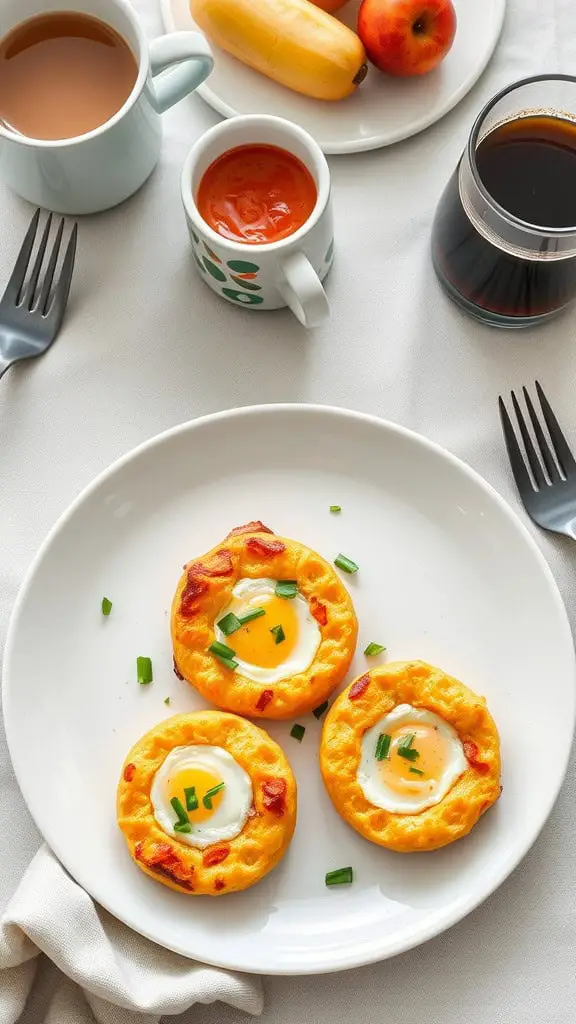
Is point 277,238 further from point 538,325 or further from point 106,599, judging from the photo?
point 106,599

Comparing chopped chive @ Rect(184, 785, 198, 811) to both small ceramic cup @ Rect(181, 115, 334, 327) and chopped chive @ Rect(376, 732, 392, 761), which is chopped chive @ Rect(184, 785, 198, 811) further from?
small ceramic cup @ Rect(181, 115, 334, 327)

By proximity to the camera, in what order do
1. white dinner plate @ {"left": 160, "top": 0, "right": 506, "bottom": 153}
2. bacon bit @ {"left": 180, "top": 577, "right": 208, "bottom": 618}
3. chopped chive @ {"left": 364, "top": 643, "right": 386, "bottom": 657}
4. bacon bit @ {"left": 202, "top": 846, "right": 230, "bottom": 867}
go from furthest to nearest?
1. white dinner plate @ {"left": 160, "top": 0, "right": 506, "bottom": 153}
2. chopped chive @ {"left": 364, "top": 643, "right": 386, "bottom": 657}
3. bacon bit @ {"left": 180, "top": 577, "right": 208, "bottom": 618}
4. bacon bit @ {"left": 202, "top": 846, "right": 230, "bottom": 867}

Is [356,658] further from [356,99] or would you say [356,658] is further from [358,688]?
[356,99]

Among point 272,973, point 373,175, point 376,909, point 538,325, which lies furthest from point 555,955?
point 373,175

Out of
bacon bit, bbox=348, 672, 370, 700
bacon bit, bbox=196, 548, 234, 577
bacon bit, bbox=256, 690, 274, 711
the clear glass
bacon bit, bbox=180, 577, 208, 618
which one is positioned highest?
the clear glass

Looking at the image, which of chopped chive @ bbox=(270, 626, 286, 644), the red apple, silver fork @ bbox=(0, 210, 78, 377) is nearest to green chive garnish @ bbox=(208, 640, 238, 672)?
chopped chive @ bbox=(270, 626, 286, 644)

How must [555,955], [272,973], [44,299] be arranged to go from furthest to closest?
[44,299] → [555,955] → [272,973]

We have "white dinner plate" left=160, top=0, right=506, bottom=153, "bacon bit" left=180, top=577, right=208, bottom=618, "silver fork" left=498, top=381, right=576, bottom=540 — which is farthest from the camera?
"white dinner plate" left=160, top=0, right=506, bottom=153
